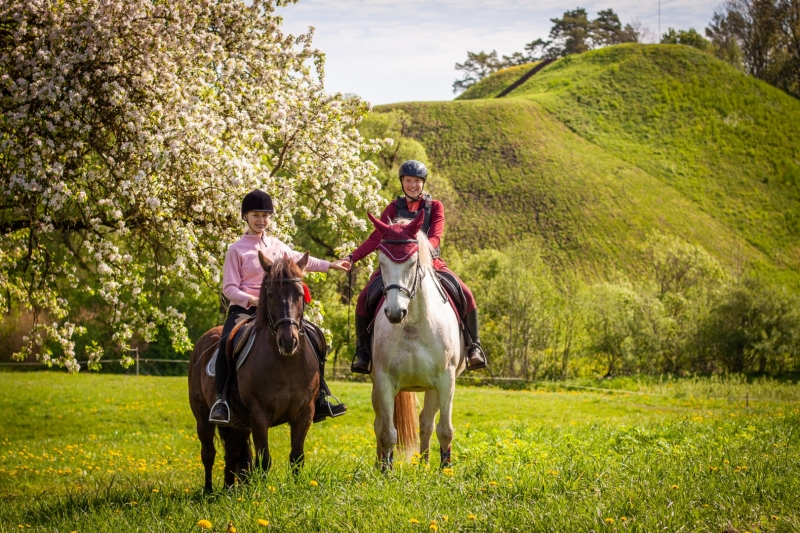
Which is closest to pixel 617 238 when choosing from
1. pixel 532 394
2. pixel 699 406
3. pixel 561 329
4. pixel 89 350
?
pixel 561 329

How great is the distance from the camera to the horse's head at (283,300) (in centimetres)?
695

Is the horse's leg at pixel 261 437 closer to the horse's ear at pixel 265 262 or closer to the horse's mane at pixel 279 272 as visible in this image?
→ the horse's mane at pixel 279 272

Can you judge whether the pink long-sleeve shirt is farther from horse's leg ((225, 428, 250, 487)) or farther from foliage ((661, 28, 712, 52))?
foliage ((661, 28, 712, 52))

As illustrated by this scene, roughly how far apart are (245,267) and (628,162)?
80.3 metres

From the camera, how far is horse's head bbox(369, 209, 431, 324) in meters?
7.30

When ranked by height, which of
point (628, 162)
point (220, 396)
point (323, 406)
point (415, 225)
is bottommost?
point (323, 406)

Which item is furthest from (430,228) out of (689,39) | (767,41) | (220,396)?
(689,39)

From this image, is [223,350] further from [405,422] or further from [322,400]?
[405,422]

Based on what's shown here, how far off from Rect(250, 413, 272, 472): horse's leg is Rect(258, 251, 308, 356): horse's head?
0.80 m

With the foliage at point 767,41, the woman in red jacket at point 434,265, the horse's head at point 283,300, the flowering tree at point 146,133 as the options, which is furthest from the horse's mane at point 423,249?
the foliage at point 767,41

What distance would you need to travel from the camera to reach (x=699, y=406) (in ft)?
76.0

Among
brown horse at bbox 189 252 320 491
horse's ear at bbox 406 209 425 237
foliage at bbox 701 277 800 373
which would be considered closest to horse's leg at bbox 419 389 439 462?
brown horse at bbox 189 252 320 491

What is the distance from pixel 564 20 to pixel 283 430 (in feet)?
458

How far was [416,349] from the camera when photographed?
814 cm
